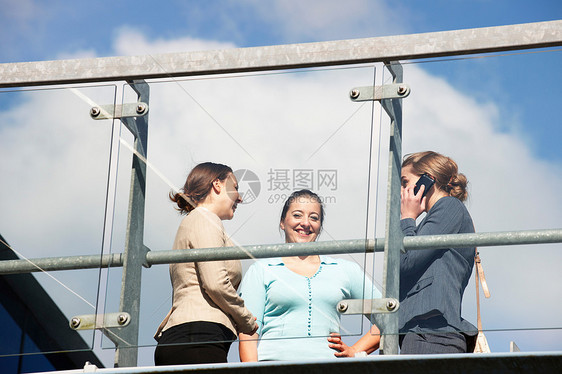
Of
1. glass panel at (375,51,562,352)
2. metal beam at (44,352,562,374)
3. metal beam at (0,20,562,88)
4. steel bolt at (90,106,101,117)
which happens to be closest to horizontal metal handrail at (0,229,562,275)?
glass panel at (375,51,562,352)

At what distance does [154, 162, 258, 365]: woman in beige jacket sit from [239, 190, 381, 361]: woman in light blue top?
6 centimetres

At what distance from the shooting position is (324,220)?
347 cm

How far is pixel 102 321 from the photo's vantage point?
11.4 feet

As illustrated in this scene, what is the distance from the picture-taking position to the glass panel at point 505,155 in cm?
329

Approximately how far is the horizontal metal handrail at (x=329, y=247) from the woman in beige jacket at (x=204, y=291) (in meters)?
0.03

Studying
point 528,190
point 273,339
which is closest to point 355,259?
point 273,339

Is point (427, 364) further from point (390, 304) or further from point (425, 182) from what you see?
point (425, 182)

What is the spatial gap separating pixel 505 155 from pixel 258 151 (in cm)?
88

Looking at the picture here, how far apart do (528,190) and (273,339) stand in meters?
1.01

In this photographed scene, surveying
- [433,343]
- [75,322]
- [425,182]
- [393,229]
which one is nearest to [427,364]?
[433,343]

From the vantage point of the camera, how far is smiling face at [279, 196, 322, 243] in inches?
136

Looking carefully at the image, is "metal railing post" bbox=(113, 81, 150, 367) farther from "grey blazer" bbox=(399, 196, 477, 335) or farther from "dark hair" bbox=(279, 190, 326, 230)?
"grey blazer" bbox=(399, 196, 477, 335)

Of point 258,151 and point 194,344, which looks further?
point 258,151

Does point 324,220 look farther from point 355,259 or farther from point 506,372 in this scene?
point 506,372
